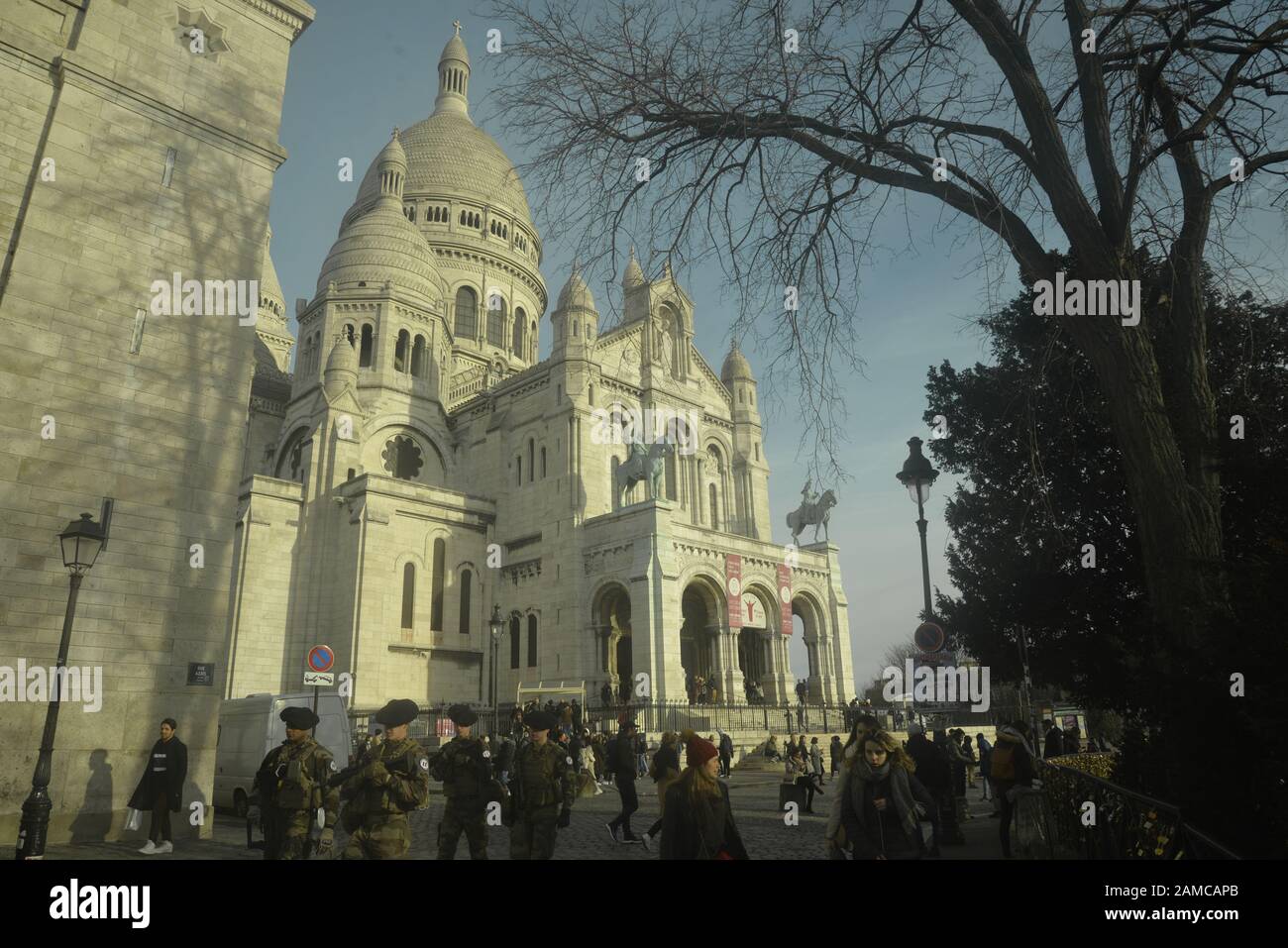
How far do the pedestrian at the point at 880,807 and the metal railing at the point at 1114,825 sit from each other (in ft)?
5.46

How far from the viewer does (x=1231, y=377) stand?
42.1 feet

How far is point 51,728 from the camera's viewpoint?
9.47 metres

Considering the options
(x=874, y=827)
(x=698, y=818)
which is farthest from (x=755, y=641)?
(x=698, y=818)

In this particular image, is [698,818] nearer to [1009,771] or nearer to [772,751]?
[1009,771]

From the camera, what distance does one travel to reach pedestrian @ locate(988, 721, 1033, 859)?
375 inches

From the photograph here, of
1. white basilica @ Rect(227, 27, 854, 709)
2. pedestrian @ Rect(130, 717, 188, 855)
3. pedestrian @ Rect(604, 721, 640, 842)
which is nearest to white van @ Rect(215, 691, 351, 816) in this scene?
pedestrian @ Rect(130, 717, 188, 855)

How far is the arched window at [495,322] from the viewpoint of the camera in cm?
4831

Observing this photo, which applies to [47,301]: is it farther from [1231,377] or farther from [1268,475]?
[1231,377]

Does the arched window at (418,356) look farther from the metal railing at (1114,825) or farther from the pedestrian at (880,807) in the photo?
the pedestrian at (880,807)

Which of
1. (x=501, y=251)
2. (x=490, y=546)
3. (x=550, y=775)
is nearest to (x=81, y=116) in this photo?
(x=550, y=775)

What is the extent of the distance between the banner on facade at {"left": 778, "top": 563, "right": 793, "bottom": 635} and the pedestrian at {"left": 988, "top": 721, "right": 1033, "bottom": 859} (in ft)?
76.1

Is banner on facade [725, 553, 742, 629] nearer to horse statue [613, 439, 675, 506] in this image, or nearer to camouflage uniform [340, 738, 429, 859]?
horse statue [613, 439, 675, 506]

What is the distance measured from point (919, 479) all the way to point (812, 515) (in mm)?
22528

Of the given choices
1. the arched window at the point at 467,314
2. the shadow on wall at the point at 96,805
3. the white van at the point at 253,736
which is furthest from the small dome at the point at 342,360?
the shadow on wall at the point at 96,805
